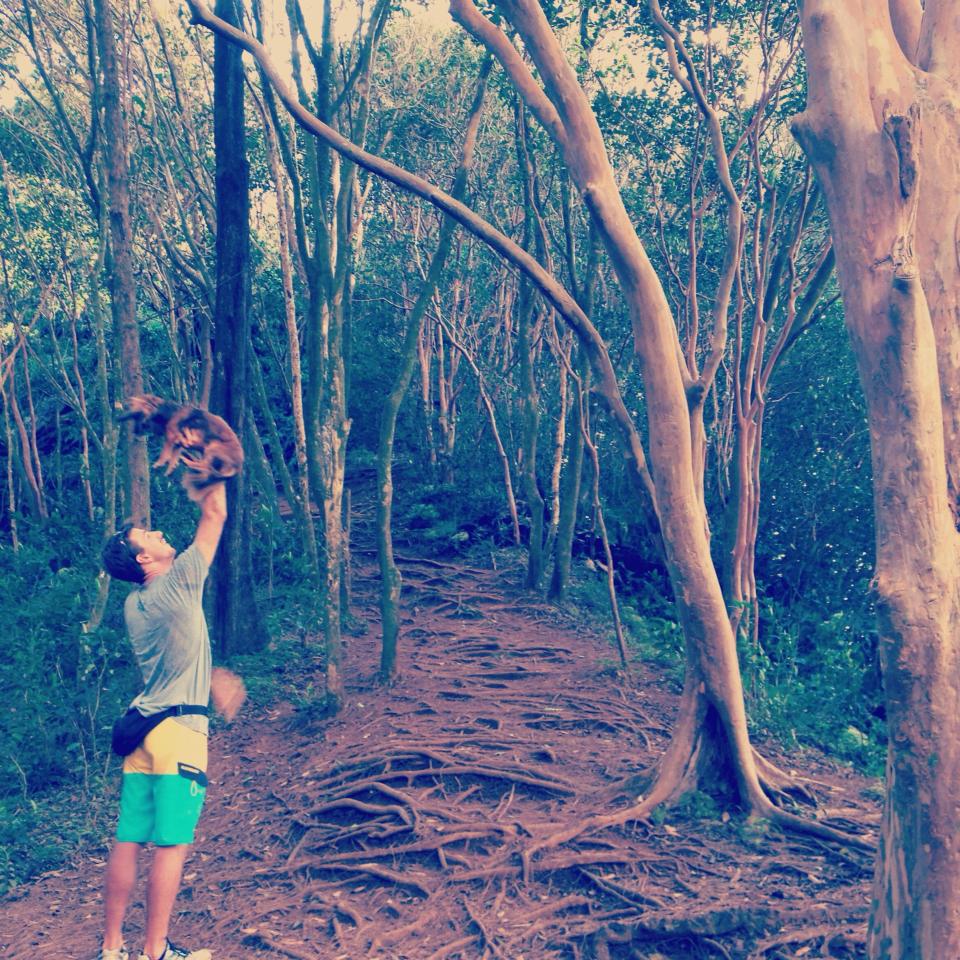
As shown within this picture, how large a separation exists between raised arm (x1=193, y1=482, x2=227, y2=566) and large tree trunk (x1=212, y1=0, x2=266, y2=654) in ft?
18.9

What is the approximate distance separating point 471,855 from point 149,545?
2837 mm

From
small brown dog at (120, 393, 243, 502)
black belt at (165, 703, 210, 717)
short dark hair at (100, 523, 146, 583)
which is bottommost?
black belt at (165, 703, 210, 717)

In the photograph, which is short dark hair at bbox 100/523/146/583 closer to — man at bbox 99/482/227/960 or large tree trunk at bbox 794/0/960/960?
man at bbox 99/482/227/960

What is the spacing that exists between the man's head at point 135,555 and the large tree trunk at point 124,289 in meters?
3.55

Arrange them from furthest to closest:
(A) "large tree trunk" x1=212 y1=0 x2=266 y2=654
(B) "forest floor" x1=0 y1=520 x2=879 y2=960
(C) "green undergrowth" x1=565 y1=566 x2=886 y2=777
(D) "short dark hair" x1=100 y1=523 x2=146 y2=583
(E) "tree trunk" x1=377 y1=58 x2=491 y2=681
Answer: (A) "large tree trunk" x1=212 y1=0 x2=266 y2=654 → (E) "tree trunk" x1=377 y1=58 x2=491 y2=681 → (C) "green undergrowth" x1=565 y1=566 x2=886 y2=777 → (B) "forest floor" x1=0 y1=520 x2=879 y2=960 → (D) "short dark hair" x1=100 y1=523 x2=146 y2=583

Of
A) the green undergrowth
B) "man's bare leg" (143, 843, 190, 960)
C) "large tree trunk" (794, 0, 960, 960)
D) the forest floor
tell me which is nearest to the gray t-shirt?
"man's bare leg" (143, 843, 190, 960)

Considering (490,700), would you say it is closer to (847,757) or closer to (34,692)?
(847,757)

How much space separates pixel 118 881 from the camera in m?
4.03

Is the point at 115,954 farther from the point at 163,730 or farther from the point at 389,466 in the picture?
the point at 389,466

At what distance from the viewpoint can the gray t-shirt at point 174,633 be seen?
13.2ft

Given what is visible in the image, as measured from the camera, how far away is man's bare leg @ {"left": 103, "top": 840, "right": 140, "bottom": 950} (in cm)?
402

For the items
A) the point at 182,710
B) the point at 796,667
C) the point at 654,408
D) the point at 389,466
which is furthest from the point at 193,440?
the point at 796,667

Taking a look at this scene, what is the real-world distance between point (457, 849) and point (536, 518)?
22.7ft

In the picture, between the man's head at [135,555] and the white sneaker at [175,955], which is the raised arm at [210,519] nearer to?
the man's head at [135,555]
